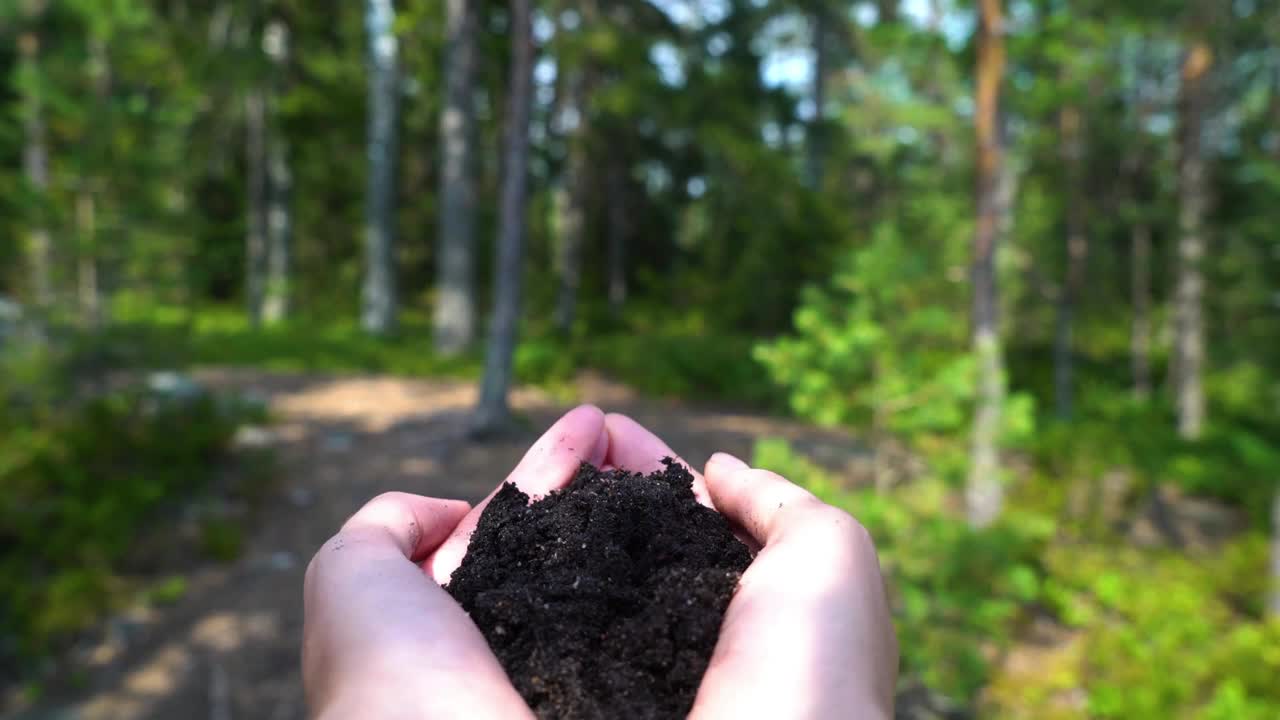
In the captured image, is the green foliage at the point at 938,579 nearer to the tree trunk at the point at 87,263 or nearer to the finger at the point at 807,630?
the finger at the point at 807,630

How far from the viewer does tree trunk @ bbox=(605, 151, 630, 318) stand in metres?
16.8

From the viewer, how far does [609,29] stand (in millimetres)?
9430

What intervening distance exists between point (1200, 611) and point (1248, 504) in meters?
3.55

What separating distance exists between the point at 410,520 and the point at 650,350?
990 centimetres

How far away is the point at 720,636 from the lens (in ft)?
4.00

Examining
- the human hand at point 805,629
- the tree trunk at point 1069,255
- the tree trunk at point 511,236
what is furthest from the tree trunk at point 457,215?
the human hand at point 805,629

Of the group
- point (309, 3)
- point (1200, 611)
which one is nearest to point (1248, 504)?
point (1200, 611)

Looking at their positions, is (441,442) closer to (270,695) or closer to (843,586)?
(270,695)

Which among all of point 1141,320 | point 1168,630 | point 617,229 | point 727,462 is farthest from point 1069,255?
point 727,462

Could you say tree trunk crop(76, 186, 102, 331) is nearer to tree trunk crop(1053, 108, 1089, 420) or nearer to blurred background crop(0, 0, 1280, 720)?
blurred background crop(0, 0, 1280, 720)

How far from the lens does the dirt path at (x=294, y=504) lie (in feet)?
17.4

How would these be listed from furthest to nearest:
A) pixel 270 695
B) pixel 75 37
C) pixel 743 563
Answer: pixel 75 37, pixel 270 695, pixel 743 563

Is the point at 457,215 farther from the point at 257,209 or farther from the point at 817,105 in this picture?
the point at 817,105

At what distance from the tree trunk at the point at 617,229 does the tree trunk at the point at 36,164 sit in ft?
31.5
